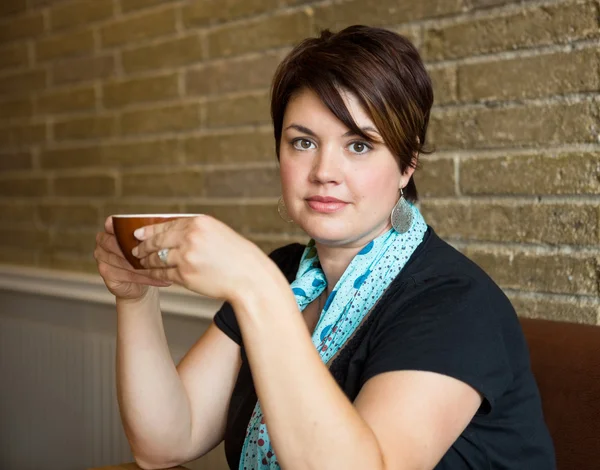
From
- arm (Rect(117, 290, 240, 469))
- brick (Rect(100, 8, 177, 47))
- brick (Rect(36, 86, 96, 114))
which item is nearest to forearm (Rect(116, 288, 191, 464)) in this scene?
arm (Rect(117, 290, 240, 469))

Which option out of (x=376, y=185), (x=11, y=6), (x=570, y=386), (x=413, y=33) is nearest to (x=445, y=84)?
(x=413, y=33)

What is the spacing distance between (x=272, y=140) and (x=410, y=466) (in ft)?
3.72

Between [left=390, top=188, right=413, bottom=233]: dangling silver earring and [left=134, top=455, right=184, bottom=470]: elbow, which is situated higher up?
[left=390, top=188, right=413, bottom=233]: dangling silver earring

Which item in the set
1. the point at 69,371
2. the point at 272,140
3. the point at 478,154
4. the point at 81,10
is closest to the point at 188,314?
the point at 272,140

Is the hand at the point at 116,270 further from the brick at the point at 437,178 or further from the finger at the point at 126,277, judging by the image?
the brick at the point at 437,178

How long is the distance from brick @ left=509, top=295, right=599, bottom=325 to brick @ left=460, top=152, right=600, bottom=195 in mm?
202

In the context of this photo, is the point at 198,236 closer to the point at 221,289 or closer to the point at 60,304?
the point at 221,289

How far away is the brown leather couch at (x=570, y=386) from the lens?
3.93 feet

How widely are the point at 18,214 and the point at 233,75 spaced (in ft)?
4.02

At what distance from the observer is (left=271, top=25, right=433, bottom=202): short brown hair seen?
1237 millimetres

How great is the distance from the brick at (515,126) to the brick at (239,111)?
0.52 metres

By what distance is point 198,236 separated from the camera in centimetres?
91

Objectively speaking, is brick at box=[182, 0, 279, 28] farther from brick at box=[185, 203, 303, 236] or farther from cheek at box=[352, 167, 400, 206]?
cheek at box=[352, 167, 400, 206]

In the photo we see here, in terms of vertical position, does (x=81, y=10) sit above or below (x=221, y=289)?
above
